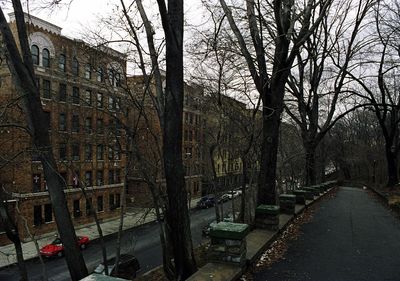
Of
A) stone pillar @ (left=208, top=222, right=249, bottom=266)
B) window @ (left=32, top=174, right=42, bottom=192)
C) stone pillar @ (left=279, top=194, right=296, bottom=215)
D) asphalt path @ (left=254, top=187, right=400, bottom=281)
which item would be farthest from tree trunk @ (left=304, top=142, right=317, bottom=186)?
window @ (left=32, top=174, right=42, bottom=192)

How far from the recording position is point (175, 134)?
19.3 ft

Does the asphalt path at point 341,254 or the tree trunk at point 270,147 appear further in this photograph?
the tree trunk at point 270,147

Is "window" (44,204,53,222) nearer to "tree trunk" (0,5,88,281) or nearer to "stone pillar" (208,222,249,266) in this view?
"tree trunk" (0,5,88,281)

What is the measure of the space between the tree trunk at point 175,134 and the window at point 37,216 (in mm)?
25604

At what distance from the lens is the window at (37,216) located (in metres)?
28.2

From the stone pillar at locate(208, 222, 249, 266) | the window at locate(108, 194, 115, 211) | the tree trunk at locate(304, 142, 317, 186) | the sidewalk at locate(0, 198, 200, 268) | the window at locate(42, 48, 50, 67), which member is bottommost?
the sidewalk at locate(0, 198, 200, 268)

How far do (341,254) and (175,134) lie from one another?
4380mm

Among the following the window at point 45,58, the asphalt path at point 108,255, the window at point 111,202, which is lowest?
the asphalt path at point 108,255

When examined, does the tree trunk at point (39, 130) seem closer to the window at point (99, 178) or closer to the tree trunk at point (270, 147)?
the tree trunk at point (270, 147)

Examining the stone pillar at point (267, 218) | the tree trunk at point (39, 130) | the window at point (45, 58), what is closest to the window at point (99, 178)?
the window at point (45, 58)

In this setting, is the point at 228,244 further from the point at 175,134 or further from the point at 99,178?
the point at 99,178

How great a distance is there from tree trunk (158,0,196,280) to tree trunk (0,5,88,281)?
2451 millimetres

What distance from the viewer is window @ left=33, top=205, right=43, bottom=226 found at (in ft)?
92.5

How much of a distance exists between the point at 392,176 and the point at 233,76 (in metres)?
20.0
